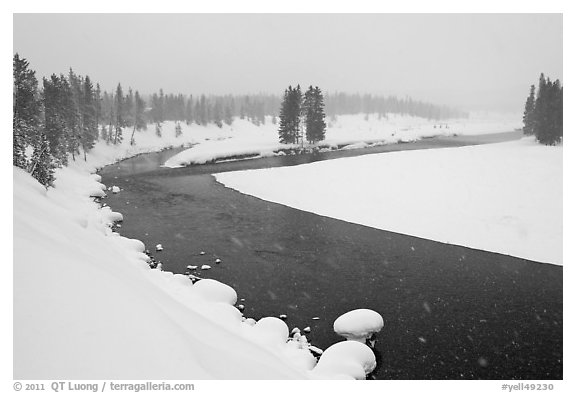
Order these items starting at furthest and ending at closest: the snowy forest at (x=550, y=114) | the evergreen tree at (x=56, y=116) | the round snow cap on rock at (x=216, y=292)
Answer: the snowy forest at (x=550, y=114), the evergreen tree at (x=56, y=116), the round snow cap on rock at (x=216, y=292)

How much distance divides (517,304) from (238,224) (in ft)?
53.3

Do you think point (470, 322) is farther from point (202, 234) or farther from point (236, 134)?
point (236, 134)

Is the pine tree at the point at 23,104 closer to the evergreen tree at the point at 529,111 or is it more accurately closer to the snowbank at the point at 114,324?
the snowbank at the point at 114,324

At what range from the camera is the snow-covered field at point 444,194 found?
2127cm

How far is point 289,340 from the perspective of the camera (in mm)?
11680

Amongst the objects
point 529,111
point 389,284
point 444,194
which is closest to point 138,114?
point 444,194

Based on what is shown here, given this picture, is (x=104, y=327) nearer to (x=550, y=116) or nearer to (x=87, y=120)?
(x=87, y=120)

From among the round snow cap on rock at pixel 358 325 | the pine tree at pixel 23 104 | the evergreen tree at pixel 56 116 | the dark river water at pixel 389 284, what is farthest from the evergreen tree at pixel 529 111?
the pine tree at pixel 23 104

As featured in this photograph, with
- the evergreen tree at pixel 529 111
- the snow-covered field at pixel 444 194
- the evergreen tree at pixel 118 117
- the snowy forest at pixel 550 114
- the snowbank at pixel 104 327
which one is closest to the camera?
the snowbank at pixel 104 327

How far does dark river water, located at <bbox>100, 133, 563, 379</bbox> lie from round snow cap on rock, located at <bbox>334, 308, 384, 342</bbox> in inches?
16.3

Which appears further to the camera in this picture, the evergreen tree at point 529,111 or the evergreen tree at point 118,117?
the evergreen tree at point 529,111

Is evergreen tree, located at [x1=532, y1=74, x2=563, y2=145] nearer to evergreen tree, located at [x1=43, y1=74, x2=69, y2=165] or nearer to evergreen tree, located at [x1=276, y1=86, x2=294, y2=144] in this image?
evergreen tree, located at [x1=276, y1=86, x2=294, y2=144]

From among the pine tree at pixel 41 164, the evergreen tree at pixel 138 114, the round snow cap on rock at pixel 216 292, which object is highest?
the evergreen tree at pixel 138 114

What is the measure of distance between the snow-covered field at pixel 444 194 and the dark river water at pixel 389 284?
160cm
